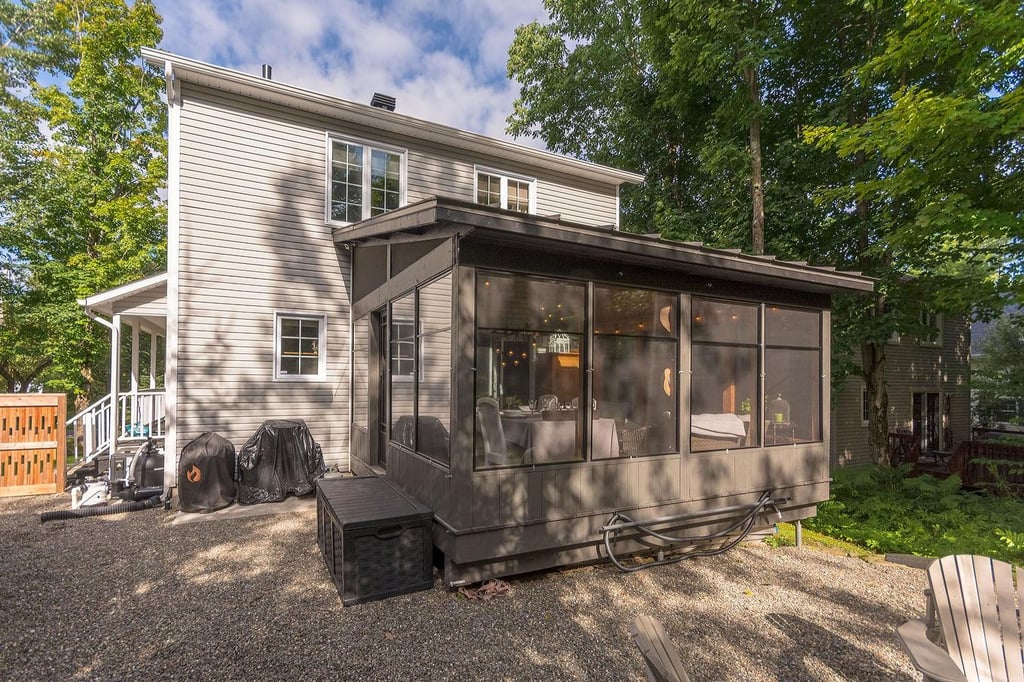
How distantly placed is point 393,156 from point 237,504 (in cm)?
607

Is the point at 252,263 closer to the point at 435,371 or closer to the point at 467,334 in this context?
the point at 435,371

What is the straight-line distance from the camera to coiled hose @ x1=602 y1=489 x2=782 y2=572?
4438 millimetres

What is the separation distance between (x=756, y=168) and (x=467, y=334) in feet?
29.5

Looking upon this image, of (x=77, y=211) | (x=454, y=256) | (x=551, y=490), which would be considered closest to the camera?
(x=454, y=256)

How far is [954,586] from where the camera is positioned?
2709 millimetres

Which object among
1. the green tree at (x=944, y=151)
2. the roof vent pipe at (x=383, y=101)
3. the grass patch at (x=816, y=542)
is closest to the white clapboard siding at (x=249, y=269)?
the roof vent pipe at (x=383, y=101)

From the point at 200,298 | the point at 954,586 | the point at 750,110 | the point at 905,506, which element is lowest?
the point at 905,506

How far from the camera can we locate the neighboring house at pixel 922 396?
1281 cm

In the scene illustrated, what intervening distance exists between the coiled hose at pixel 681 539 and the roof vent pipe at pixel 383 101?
8349mm

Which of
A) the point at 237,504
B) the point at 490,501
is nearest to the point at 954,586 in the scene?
the point at 490,501

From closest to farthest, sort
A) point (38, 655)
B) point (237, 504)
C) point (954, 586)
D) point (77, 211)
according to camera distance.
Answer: point (954, 586) < point (38, 655) < point (237, 504) < point (77, 211)

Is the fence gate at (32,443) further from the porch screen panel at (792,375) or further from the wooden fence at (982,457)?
the wooden fence at (982,457)

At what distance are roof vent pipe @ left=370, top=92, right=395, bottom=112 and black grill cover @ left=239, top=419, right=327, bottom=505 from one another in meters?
6.11

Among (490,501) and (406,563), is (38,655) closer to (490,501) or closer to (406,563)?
(406,563)
